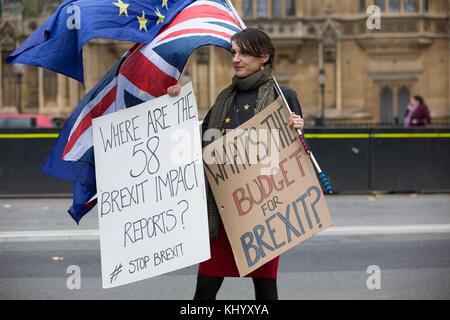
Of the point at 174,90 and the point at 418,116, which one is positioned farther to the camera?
the point at 418,116

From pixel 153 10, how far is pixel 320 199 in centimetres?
151

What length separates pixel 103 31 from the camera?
3625mm

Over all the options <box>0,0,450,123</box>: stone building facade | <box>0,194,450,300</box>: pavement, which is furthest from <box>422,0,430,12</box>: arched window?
<box>0,194,450,300</box>: pavement

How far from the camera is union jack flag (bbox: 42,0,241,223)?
12.6 feet

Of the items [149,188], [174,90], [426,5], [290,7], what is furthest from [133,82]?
[426,5]

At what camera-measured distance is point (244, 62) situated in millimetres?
3727

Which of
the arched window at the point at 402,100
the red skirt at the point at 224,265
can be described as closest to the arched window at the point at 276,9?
the arched window at the point at 402,100

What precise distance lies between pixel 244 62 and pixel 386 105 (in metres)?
26.7

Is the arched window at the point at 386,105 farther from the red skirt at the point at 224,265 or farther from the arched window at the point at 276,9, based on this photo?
the red skirt at the point at 224,265

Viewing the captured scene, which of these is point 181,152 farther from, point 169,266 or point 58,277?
point 58,277

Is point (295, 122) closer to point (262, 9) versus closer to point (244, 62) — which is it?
point (244, 62)

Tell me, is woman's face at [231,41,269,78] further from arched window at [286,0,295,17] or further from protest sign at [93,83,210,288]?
arched window at [286,0,295,17]

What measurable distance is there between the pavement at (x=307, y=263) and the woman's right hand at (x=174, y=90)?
8.21 feet

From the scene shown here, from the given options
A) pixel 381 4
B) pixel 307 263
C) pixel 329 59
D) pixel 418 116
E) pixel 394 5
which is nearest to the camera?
pixel 307 263
